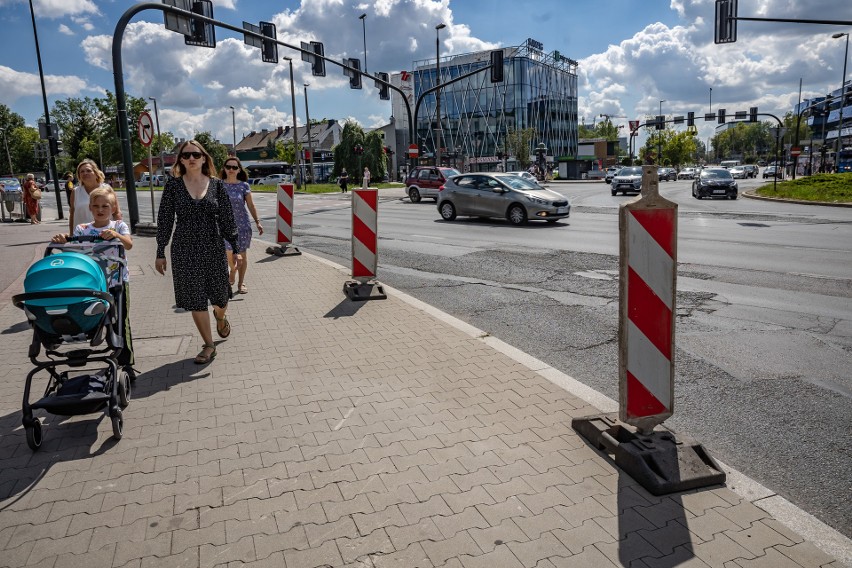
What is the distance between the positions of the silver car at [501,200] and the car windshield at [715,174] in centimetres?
1579

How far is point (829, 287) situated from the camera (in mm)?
8742

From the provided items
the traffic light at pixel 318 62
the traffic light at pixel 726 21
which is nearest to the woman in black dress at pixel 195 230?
the traffic light at pixel 726 21

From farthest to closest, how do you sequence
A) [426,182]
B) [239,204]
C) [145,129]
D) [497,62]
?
[426,182] → [497,62] → [145,129] → [239,204]

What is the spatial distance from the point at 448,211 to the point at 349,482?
701 inches

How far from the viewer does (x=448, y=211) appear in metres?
20.9

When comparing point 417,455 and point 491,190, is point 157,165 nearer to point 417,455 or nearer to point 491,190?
point 491,190

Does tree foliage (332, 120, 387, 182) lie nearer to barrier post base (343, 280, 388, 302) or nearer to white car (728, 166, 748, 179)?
white car (728, 166, 748, 179)

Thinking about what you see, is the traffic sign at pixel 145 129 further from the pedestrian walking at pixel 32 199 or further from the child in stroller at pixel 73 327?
the pedestrian walking at pixel 32 199

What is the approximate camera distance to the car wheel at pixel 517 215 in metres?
18.5

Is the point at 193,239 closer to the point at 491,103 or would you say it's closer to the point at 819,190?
the point at 819,190

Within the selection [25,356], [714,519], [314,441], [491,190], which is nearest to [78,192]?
[25,356]

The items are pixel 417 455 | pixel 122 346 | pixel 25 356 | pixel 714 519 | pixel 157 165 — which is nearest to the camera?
pixel 714 519

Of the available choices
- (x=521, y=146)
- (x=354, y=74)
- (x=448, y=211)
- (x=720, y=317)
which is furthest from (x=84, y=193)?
(x=521, y=146)

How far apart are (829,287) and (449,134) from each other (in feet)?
288
